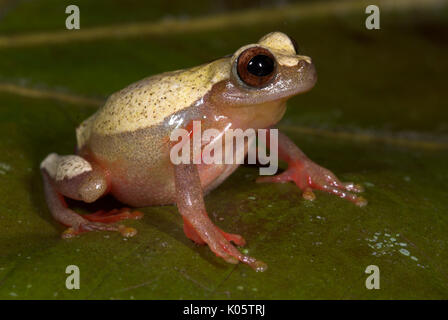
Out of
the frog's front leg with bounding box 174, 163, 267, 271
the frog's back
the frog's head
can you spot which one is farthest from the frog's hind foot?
the frog's head

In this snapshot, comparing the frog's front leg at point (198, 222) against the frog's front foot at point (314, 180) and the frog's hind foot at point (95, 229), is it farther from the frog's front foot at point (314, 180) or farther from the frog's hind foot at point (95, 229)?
the frog's front foot at point (314, 180)

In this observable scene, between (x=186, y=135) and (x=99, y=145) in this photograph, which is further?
(x=99, y=145)

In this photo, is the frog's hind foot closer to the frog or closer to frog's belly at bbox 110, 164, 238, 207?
the frog

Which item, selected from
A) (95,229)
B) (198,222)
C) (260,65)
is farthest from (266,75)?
(95,229)

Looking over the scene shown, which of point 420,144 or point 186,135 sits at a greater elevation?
point 186,135

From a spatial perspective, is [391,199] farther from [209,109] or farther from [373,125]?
[373,125]
